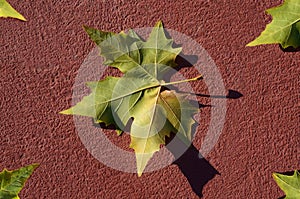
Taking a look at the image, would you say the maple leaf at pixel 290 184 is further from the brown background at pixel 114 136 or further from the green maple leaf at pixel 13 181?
the green maple leaf at pixel 13 181

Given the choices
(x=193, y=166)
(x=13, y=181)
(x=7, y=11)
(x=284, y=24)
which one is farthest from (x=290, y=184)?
(x=7, y=11)

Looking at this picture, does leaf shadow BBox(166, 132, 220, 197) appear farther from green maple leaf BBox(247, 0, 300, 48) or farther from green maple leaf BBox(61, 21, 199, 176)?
green maple leaf BBox(247, 0, 300, 48)

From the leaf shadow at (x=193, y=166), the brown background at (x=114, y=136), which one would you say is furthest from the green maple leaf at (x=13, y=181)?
the leaf shadow at (x=193, y=166)

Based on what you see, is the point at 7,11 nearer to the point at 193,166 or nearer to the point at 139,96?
the point at 139,96

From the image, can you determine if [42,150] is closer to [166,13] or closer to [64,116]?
[64,116]

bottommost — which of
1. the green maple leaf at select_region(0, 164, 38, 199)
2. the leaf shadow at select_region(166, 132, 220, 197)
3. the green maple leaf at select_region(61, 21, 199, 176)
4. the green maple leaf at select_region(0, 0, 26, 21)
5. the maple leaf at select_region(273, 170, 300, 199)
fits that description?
the maple leaf at select_region(273, 170, 300, 199)

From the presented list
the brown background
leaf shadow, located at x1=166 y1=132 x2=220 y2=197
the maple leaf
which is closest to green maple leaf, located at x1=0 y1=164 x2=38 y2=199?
the brown background
